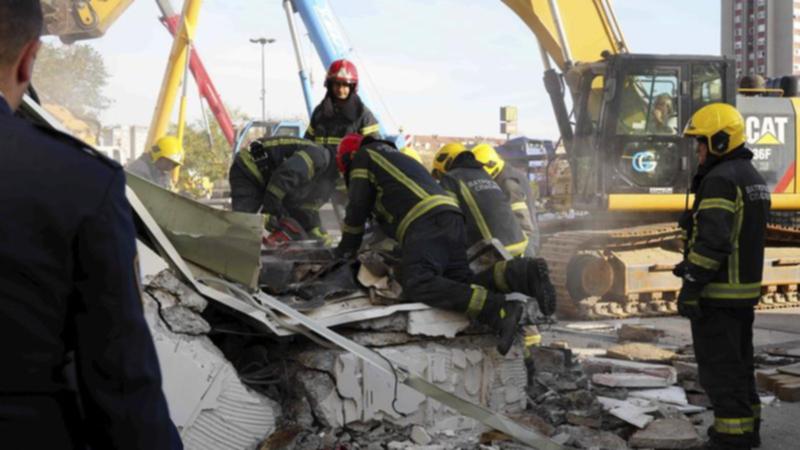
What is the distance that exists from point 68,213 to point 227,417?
2.85 m

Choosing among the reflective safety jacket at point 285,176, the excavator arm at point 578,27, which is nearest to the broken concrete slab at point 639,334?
the reflective safety jacket at point 285,176

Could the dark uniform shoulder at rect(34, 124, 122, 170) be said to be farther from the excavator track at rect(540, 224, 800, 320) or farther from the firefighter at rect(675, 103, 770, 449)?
the excavator track at rect(540, 224, 800, 320)

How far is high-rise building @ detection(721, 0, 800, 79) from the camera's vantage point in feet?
50.6

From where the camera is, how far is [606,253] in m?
10.1

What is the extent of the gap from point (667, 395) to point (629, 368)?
0.72 m

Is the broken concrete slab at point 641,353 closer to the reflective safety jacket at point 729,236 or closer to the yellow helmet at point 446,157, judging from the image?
the yellow helmet at point 446,157

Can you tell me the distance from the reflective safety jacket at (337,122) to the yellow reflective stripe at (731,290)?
10.8 ft

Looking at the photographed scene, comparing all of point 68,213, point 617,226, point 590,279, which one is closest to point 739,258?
point 68,213

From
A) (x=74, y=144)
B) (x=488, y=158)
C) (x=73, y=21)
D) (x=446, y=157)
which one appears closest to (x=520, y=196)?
(x=488, y=158)

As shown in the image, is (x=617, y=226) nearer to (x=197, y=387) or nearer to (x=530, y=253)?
(x=530, y=253)

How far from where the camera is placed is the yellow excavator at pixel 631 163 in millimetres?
9914

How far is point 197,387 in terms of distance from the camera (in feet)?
13.1

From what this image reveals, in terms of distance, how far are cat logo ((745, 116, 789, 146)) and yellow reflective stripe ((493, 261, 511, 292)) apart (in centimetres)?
654

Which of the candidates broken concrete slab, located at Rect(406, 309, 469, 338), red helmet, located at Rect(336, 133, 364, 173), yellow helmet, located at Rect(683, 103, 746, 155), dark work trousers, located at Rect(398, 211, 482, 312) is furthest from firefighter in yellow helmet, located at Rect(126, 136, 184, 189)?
yellow helmet, located at Rect(683, 103, 746, 155)
